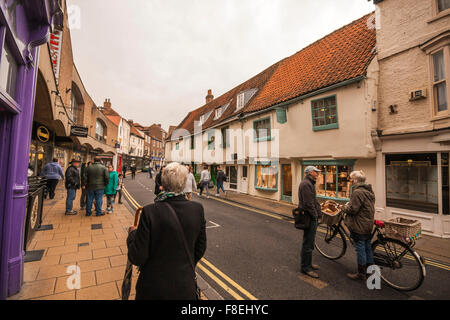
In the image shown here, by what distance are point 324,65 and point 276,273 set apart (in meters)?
10.7

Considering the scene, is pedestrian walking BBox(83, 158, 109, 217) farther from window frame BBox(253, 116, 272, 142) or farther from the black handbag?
window frame BBox(253, 116, 272, 142)

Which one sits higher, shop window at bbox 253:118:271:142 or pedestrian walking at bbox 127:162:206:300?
shop window at bbox 253:118:271:142

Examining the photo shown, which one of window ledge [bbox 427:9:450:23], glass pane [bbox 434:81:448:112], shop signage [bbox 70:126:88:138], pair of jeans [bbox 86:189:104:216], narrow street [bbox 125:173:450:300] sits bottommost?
narrow street [bbox 125:173:450:300]

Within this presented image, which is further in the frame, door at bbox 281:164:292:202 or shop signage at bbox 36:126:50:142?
door at bbox 281:164:292:202

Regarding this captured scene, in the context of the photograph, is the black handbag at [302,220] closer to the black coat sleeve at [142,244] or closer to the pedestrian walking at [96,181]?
the black coat sleeve at [142,244]

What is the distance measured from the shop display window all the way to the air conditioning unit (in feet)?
10.6

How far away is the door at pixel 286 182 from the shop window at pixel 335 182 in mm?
1866

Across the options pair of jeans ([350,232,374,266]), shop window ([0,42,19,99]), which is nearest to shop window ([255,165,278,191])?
pair of jeans ([350,232,374,266])

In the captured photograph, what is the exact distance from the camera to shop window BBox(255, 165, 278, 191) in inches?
496

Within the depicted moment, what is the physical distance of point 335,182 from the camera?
31.1 feet

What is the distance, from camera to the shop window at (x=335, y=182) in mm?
8969

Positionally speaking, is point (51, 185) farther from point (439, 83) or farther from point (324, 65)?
point (439, 83)

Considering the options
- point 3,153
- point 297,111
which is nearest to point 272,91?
point 297,111

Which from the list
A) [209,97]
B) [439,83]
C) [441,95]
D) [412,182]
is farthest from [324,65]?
[209,97]
